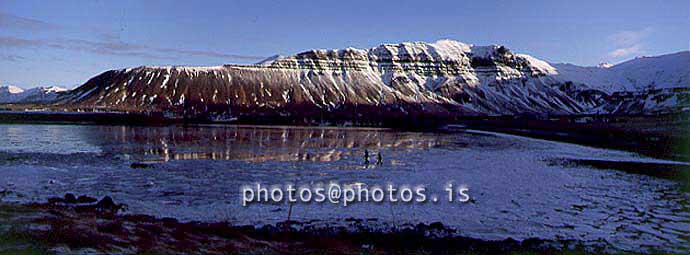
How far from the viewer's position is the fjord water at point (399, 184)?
17375 millimetres

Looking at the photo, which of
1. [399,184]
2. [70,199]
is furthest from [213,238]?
[399,184]

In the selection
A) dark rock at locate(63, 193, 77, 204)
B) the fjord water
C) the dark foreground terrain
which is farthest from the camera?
dark rock at locate(63, 193, 77, 204)

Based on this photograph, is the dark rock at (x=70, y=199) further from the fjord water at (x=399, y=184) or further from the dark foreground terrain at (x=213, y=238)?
the dark foreground terrain at (x=213, y=238)

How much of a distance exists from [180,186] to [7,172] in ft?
Answer: 33.3

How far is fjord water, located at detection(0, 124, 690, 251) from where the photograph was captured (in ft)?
57.0

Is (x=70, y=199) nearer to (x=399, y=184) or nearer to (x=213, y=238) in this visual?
(x=213, y=238)

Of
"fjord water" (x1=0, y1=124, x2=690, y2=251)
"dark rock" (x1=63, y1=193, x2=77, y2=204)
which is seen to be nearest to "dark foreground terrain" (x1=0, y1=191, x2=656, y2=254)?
"fjord water" (x1=0, y1=124, x2=690, y2=251)

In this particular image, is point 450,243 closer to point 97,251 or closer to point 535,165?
point 97,251

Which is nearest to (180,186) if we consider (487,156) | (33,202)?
(33,202)

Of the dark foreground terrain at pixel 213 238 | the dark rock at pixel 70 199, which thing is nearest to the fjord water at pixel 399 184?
the dark foreground terrain at pixel 213 238

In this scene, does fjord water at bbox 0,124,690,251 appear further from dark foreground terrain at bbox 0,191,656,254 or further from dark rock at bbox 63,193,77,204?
dark rock at bbox 63,193,77,204

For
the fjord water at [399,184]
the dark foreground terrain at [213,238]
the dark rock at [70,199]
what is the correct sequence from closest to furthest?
the dark foreground terrain at [213,238], the fjord water at [399,184], the dark rock at [70,199]

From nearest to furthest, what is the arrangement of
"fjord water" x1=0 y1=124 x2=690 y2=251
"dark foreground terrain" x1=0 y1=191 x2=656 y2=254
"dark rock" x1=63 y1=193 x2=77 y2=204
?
"dark foreground terrain" x1=0 y1=191 x2=656 y2=254, "fjord water" x1=0 y1=124 x2=690 y2=251, "dark rock" x1=63 y1=193 x2=77 y2=204

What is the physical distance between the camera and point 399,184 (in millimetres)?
25688
